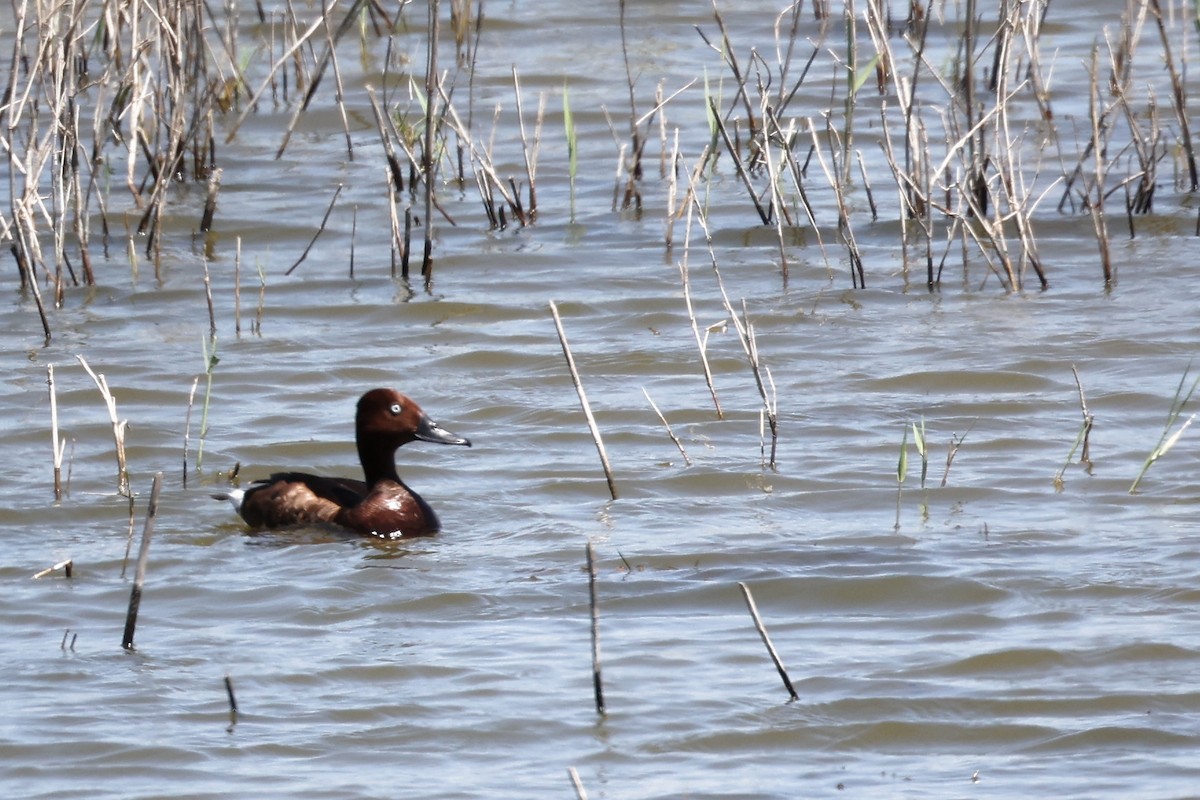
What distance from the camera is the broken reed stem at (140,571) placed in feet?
16.2

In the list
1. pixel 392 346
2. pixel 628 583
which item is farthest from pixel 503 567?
pixel 392 346

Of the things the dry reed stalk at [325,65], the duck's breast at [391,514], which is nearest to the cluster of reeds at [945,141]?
the dry reed stalk at [325,65]

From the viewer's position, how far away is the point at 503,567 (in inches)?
243

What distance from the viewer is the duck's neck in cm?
705

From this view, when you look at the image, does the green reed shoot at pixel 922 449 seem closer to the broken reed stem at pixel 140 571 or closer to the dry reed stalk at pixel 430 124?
the broken reed stem at pixel 140 571

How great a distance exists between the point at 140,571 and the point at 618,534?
6.22 feet

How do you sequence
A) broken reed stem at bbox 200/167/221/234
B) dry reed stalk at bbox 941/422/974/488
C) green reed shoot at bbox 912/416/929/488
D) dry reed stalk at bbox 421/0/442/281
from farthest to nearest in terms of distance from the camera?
broken reed stem at bbox 200/167/221/234, dry reed stalk at bbox 421/0/442/281, dry reed stalk at bbox 941/422/974/488, green reed shoot at bbox 912/416/929/488

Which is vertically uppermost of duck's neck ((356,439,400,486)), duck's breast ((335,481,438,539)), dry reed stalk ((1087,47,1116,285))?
dry reed stalk ((1087,47,1116,285))

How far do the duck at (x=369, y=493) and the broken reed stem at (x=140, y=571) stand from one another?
1.15 m

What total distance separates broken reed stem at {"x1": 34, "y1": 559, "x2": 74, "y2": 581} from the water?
0.05 m

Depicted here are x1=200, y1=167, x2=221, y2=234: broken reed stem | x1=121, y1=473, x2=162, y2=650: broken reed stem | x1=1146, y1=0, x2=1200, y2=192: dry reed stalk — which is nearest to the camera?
x1=121, y1=473, x2=162, y2=650: broken reed stem

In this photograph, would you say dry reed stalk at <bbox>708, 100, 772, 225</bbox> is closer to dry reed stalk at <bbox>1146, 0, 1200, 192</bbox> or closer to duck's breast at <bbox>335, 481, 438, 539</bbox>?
A: dry reed stalk at <bbox>1146, 0, 1200, 192</bbox>

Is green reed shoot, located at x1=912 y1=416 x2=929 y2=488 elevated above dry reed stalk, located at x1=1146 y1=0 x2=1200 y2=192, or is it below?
below

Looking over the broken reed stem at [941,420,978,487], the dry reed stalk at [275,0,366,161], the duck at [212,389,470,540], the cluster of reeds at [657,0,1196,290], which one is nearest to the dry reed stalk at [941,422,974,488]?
the broken reed stem at [941,420,978,487]
